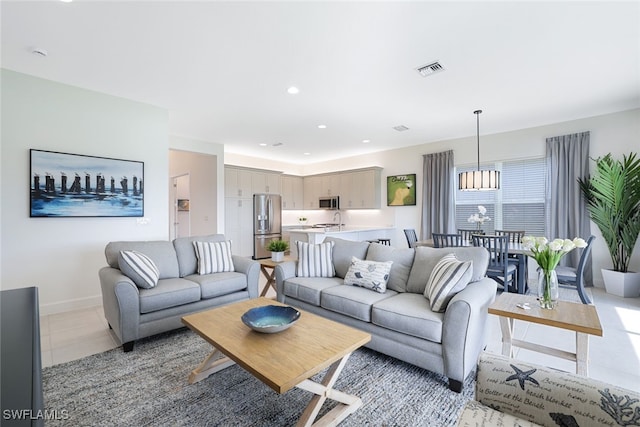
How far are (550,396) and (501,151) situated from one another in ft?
17.9

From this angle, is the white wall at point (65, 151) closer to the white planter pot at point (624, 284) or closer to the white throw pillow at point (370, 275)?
the white throw pillow at point (370, 275)

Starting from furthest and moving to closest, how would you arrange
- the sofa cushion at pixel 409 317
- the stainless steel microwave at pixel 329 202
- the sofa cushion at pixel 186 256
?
the stainless steel microwave at pixel 329 202
the sofa cushion at pixel 186 256
the sofa cushion at pixel 409 317

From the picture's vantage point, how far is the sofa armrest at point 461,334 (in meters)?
1.96

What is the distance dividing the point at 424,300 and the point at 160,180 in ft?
13.1

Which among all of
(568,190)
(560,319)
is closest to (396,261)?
(560,319)

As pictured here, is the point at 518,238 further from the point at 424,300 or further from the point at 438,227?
the point at 424,300

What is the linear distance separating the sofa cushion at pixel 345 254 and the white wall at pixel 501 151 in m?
3.25

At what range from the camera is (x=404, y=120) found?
4.91m

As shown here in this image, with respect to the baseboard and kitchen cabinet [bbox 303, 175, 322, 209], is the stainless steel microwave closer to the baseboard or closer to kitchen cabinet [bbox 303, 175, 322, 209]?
kitchen cabinet [bbox 303, 175, 322, 209]

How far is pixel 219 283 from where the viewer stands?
3176mm

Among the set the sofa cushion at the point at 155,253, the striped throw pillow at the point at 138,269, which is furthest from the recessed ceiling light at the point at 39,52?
the striped throw pillow at the point at 138,269

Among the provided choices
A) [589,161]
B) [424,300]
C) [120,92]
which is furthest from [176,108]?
[589,161]

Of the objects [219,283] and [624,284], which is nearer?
[219,283]

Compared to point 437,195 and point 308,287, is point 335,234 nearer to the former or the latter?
point 437,195
